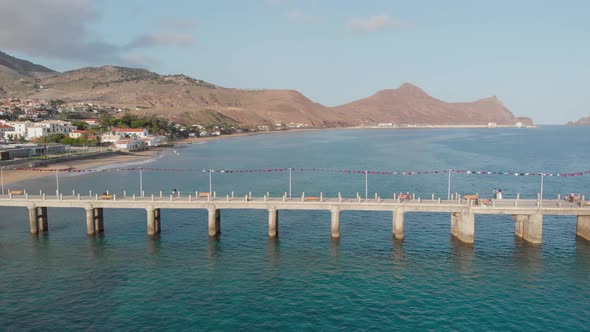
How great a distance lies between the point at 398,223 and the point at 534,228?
1409 centimetres

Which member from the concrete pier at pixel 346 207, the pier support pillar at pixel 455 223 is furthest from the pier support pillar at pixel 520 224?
the pier support pillar at pixel 455 223

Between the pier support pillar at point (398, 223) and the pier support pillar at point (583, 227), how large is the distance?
19.9 meters

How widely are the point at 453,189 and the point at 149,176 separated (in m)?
65.2

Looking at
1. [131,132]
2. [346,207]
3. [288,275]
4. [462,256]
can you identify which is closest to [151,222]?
[288,275]

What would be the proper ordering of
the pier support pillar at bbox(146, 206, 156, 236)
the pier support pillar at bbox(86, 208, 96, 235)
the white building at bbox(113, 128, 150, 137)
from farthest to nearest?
the white building at bbox(113, 128, 150, 137) < the pier support pillar at bbox(146, 206, 156, 236) < the pier support pillar at bbox(86, 208, 96, 235)

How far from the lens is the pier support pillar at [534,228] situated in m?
47.6

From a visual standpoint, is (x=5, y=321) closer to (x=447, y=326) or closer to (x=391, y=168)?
(x=447, y=326)

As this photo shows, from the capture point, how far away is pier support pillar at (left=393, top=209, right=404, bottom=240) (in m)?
49.0

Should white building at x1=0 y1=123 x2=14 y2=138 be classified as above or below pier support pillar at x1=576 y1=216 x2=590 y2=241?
above

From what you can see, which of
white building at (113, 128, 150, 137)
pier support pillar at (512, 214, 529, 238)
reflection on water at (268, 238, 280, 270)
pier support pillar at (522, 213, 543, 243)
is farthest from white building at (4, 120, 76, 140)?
pier support pillar at (522, 213, 543, 243)

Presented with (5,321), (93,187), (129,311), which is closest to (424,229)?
(129,311)

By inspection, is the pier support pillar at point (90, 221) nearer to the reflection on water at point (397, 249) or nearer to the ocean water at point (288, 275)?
the ocean water at point (288, 275)

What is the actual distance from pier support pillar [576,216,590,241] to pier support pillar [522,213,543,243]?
566 cm

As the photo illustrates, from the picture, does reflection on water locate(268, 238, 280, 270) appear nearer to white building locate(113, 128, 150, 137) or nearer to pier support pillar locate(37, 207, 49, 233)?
pier support pillar locate(37, 207, 49, 233)
